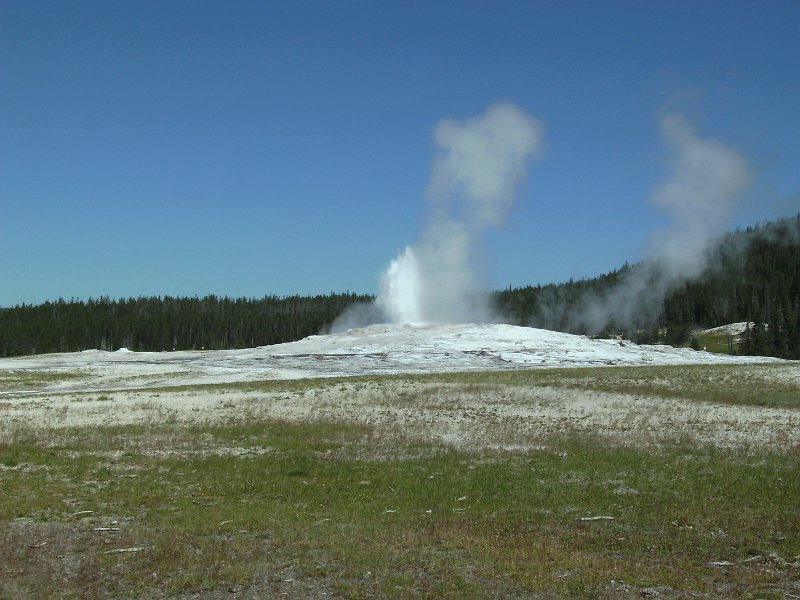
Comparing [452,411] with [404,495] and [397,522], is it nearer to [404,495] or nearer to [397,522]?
[404,495]

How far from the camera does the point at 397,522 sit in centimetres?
1753

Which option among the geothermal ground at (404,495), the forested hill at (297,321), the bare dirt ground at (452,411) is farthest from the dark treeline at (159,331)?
the geothermal ground at (404,495)

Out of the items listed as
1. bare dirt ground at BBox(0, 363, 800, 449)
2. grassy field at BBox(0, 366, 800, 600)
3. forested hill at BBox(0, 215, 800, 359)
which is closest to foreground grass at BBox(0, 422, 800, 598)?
grassy field at BBox(0, 366, 800, 600)

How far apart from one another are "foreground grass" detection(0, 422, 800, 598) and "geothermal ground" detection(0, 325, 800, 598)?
70 mm

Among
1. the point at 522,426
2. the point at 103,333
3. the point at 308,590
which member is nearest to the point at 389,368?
the point at 522,426

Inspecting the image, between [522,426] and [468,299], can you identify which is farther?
[468,299]

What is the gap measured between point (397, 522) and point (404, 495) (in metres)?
2.77

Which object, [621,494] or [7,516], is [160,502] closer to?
[7,516]

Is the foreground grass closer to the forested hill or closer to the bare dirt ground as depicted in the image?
the bare dirt ground

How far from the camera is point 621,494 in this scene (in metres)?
20.0

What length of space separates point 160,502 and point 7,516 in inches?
137

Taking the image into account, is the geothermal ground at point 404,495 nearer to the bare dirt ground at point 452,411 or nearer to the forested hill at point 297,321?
the bare dirt ground at point 452,411

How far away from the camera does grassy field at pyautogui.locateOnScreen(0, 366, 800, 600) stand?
523 inches

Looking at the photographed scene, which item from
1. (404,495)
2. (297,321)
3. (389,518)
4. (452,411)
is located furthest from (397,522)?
(297,321)
